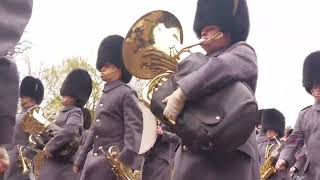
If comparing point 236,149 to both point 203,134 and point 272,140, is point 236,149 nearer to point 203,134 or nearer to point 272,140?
point 203,134

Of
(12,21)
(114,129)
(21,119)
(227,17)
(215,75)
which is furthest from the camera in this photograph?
(21,119)

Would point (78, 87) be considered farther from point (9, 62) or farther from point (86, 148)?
point (9, 62)

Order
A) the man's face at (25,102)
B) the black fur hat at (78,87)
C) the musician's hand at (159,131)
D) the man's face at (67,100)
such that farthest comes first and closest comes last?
1. the man's face at (25,102)
2. the black fur hat at (78,87)
3. the man's face at (67,100)
4. the musician's hand at (159,131)

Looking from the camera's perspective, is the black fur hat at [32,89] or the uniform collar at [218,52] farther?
the black fur hat at [32,89]

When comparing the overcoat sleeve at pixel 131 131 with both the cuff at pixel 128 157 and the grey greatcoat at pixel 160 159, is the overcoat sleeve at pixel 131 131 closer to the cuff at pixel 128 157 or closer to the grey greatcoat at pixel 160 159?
the cuff at pixel 128 157

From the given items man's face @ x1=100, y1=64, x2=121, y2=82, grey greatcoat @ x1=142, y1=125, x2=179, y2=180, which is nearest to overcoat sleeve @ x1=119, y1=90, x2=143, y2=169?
man's face @ x1=100, y1=64, x2=121, y2=82

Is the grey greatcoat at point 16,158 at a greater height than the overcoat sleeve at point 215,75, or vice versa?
the overcoat sleeve at point 215,75

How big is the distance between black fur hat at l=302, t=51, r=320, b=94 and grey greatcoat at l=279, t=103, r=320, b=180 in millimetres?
633

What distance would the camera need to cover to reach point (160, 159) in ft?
26.2

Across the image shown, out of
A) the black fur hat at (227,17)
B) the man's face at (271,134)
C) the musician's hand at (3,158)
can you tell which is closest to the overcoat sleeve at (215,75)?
the black fur hat at (227,17)

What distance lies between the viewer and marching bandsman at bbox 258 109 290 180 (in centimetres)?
1070

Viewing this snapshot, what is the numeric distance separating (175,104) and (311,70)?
470cm

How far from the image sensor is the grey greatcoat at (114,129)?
6.29 m

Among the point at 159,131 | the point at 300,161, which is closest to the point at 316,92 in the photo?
the point at 300,161
